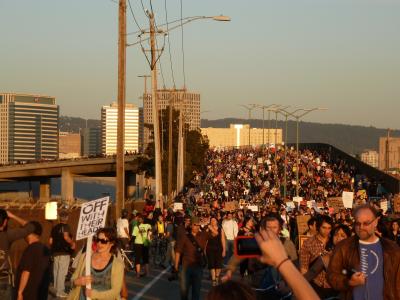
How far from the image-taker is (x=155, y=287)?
898 inches

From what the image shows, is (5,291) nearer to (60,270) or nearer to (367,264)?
(60,270)

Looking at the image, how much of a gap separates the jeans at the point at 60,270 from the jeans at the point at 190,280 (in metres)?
3.02

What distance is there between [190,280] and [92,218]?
5458 mm

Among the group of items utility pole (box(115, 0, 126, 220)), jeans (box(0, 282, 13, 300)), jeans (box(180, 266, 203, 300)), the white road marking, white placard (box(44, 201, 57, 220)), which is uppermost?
utility pole (box(115, 0, 126, 220))

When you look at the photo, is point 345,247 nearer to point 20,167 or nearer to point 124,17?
point 124,17

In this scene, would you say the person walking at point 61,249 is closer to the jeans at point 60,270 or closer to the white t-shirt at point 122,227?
the jeans at point 60,270

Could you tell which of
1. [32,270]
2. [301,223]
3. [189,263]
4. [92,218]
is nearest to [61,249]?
[189,263]

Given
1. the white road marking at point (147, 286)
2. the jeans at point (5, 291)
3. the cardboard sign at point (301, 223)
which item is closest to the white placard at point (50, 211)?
the white road marking at point (147, 286)

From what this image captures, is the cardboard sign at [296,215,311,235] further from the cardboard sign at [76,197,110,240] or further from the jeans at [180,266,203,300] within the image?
the cardboard sign at [76,197,110,240]

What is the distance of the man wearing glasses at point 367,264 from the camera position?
8.34m

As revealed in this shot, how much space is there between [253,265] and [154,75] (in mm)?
32523

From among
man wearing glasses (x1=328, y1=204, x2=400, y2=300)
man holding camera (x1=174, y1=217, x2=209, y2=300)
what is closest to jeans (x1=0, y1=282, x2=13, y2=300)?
man holding camera (x1=174, y1=217, x2=209, y2=300)

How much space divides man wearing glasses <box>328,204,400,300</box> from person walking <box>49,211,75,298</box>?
32.7ft

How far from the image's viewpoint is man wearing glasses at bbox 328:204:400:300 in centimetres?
834
